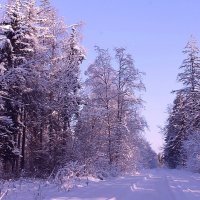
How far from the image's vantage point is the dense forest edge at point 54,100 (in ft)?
82.4

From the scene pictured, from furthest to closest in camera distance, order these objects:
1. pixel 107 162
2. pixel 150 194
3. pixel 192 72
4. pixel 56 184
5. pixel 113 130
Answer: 1. pixel 192 72
2. pixel 113 130
3. pixel 107 162
4. pixel 56 184
5. pixel 150 194

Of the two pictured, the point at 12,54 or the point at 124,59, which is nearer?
the point at 12,54

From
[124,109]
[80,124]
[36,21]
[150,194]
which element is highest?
[36,21]

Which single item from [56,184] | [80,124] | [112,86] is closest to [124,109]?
[112,86]

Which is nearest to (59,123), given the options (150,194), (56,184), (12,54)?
(12,54)

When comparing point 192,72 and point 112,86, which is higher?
point 192,72

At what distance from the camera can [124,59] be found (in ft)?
136

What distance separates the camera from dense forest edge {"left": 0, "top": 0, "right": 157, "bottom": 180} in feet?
82.4

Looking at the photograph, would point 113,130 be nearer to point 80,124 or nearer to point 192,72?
point 80,124

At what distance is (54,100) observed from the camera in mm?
30672

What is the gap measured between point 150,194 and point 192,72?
34.4m

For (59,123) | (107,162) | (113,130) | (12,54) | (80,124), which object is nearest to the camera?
(12,54)

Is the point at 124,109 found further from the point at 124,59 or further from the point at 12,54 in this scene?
the point at 12,54

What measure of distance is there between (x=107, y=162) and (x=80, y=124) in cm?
520
